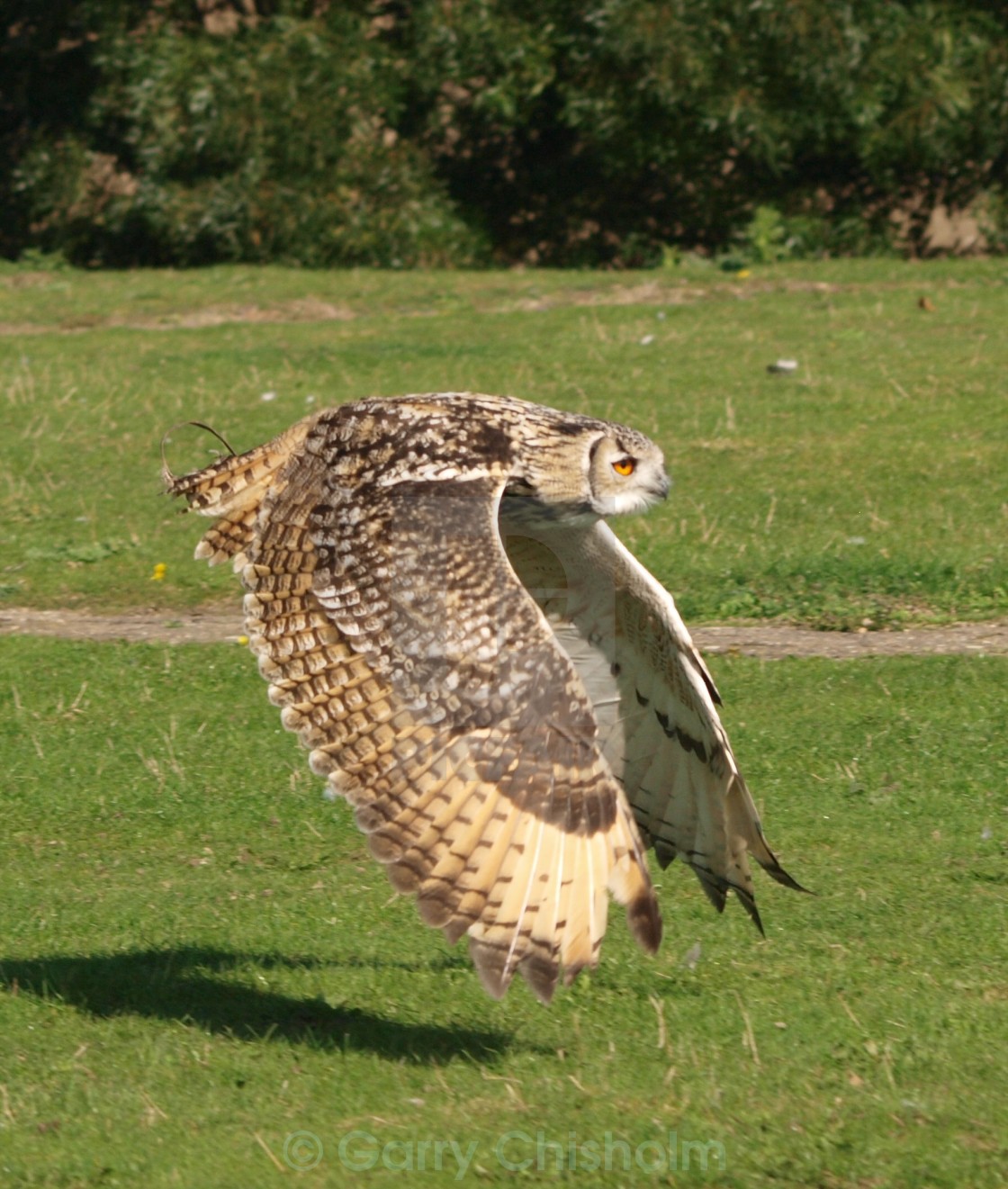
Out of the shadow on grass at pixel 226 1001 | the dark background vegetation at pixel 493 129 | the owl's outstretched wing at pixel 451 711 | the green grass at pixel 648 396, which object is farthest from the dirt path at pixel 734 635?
the dark background vegetation at pixel 493 129

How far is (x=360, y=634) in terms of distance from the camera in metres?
4.71

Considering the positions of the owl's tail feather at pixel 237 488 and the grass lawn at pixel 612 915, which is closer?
the grass lawn at pixel 612 915

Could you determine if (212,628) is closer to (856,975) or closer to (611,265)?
(856,975)

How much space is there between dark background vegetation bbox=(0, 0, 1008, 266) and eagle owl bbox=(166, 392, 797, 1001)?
15.1 meters

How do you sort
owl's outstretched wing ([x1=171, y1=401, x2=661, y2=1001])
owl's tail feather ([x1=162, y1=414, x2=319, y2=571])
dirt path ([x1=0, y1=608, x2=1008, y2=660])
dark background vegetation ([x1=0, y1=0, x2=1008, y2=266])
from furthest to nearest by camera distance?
dark background vegetation ([x1=0, y1=0, x2=1008, y2=266])
dirt path ([x1=0, y1=608, x2=1008, y2=660])
owl's tail feather ([x1=162, y1=414, x2=319, y2=571])
owl's outstretched wing ([x1=171, y1=401, x2=661, y2=1001])

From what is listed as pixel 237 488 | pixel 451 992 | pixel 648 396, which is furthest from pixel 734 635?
pixel 648 396

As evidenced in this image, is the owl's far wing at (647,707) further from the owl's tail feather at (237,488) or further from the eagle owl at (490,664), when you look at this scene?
the owl's tail feather at (237,488)

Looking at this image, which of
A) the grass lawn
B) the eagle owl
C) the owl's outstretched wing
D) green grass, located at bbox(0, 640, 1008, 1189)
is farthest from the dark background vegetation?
the owl's outstretched wing

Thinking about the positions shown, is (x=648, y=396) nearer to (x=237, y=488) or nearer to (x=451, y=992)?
(x=237, y=488)

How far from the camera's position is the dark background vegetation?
19.7 m

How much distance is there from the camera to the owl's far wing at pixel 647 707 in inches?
210

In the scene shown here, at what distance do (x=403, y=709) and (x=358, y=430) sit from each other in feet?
3.35

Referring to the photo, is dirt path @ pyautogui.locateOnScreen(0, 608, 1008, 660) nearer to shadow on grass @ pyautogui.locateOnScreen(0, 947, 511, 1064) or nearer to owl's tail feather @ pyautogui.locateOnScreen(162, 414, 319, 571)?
shadow on grass @ pyautogui.locateOnScreen(0, 947, 511, 1064)

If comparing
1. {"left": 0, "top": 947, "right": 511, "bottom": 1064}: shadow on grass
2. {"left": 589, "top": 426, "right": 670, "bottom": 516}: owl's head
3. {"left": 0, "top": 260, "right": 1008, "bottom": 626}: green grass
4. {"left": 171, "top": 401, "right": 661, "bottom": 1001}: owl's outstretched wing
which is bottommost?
{"left": 0, "top": 947, "right": 511, "bottom": 1064}: shadow on grass
